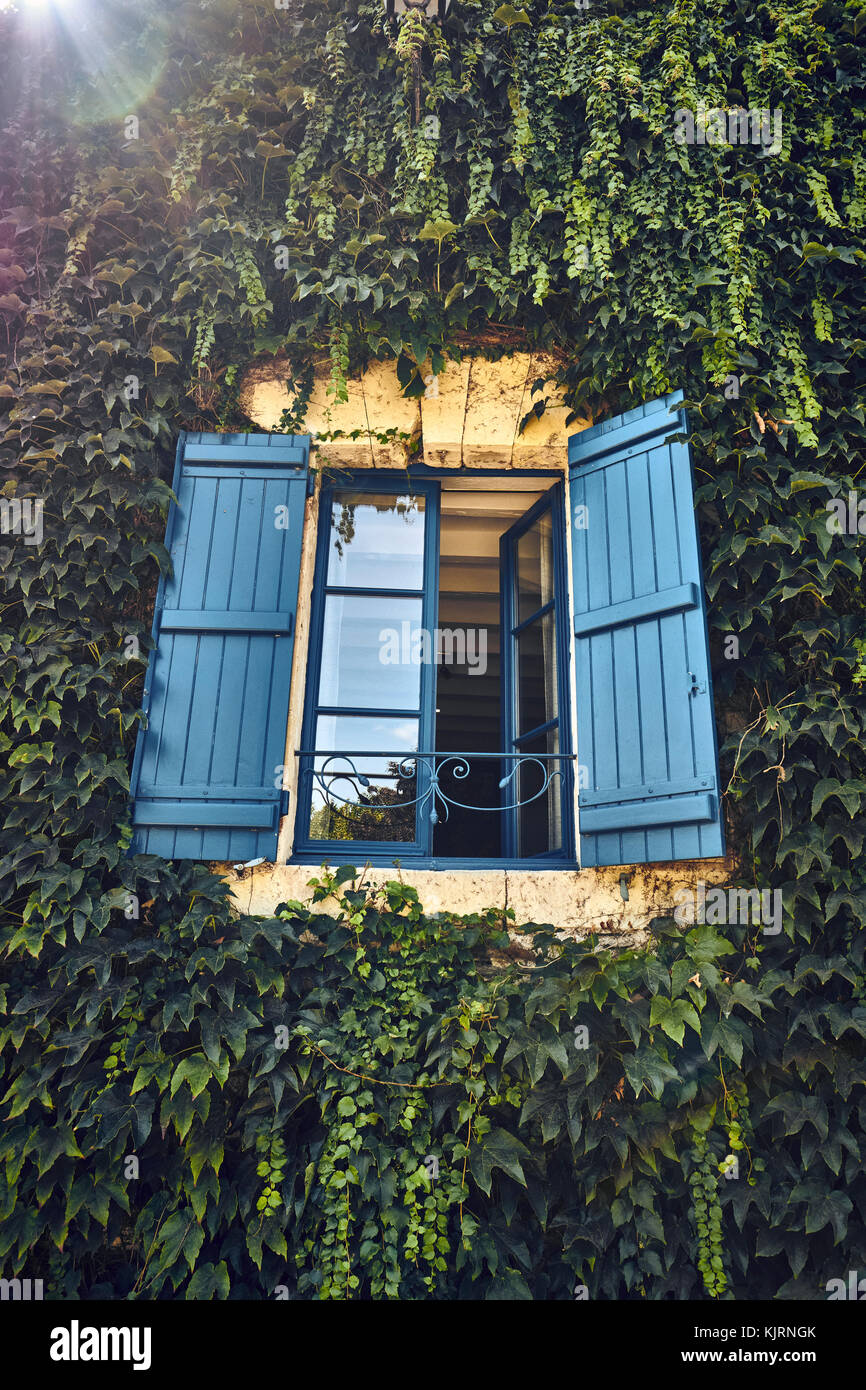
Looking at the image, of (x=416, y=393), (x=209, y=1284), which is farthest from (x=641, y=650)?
(x=209, y=1284)

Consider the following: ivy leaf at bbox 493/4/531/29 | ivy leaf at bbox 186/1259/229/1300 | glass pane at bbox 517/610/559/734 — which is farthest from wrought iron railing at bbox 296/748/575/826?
ivy leaf at bbox 493/4/531/29

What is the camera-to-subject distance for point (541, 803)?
3.84m

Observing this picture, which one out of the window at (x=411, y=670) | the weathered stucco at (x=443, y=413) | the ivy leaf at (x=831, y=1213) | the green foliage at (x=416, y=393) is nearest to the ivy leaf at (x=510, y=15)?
the green foliage at (x=416, y=393)

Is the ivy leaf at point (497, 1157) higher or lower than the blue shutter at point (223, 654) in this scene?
lower

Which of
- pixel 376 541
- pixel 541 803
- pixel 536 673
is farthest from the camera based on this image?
pixel 536 673

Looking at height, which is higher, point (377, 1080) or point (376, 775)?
point (376, 775)

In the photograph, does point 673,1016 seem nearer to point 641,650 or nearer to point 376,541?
point 641,650

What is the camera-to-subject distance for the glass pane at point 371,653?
12.2ft

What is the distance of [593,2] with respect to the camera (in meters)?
3.85

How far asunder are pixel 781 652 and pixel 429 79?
8.89 feet

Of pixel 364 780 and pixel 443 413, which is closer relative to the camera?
pixel 364 780

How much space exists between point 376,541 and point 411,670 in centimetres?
60

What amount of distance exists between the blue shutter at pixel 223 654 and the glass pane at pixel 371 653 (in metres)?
0.38

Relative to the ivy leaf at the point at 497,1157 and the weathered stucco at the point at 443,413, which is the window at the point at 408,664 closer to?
the weathered stucco at the point at 443,413
